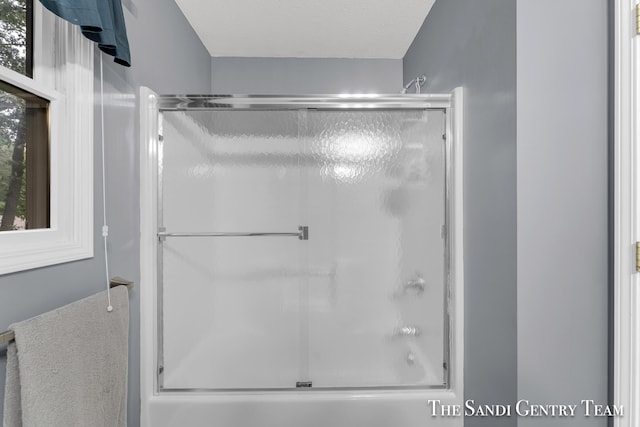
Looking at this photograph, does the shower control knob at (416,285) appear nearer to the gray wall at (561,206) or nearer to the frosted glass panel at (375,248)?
the frosted glass panel at (375,248)

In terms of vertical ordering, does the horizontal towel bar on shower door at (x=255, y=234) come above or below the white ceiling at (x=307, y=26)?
below

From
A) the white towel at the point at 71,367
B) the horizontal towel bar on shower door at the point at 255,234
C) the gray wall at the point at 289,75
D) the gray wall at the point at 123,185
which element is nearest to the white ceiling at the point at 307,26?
the gray wall at the point at 289,75

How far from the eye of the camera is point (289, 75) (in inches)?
119

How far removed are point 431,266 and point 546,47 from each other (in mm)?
1006

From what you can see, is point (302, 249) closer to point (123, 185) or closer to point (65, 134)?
point (123, 185)

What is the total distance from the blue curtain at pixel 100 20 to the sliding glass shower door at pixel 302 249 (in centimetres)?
53

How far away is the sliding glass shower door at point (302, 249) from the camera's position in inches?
69.7

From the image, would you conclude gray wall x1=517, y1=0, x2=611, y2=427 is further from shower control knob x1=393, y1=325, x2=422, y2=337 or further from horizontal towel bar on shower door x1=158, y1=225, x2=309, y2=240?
horizontal towel bar on shower door x1=158, y1=225, x2=309, y2=240

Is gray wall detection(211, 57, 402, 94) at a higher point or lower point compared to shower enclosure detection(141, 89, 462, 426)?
higher

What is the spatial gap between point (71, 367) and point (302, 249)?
3.31 ft

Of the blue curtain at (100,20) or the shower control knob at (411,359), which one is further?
the shower control knob at (411,359)

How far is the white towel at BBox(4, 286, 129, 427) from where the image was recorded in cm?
86

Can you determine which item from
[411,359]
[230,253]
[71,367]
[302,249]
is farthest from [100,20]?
[411,359]

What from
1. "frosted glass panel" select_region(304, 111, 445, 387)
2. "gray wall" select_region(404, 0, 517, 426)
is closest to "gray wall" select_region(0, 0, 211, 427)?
"frosted glass panel" select_region(304, 111, 445, 387)
